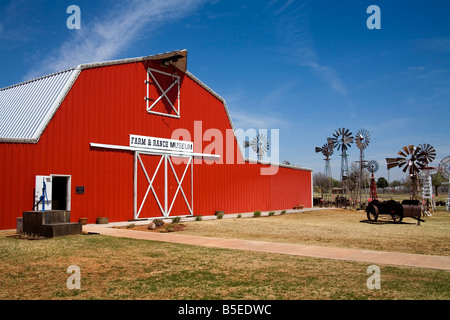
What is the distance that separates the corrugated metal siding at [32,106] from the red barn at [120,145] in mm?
74

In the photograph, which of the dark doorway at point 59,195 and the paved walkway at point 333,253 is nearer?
the paved walkway at point 333,253

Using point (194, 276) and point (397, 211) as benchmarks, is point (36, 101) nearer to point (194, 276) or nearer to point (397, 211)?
point (194, 276)

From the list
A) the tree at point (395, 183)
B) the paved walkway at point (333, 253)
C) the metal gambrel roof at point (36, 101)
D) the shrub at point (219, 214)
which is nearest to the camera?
the paved walkway at point (333, 253)

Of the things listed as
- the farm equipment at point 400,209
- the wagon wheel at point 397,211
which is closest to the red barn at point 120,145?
the farm equipment at point 400,209

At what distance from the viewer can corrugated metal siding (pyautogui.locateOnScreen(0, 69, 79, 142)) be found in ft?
61.3

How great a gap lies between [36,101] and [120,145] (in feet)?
17.1

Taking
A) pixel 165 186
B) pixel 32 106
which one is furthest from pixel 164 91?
pixel 32 106

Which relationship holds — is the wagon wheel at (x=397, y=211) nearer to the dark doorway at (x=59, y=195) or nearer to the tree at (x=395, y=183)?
the dark doorway at (x=59, y=195)

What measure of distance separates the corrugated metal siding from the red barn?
7cm

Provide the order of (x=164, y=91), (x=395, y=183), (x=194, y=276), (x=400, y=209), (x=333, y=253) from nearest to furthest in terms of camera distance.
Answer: (x=194, y=276)
(x=333, y=253)
(x=400, y=209)
(x=164, y=91)
(x=395, y=183)

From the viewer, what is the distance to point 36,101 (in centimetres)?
2117

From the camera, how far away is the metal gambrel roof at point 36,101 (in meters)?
18.7
